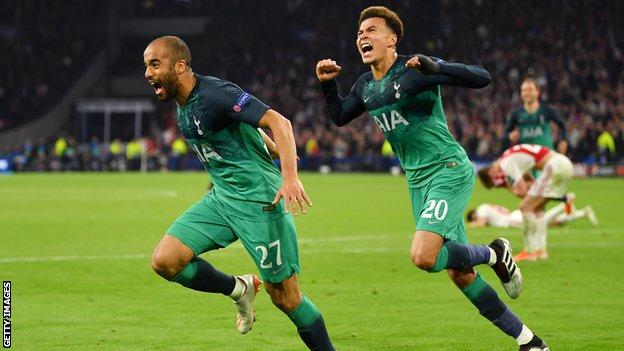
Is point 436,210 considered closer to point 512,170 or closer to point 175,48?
point 175,48

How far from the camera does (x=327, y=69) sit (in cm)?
856

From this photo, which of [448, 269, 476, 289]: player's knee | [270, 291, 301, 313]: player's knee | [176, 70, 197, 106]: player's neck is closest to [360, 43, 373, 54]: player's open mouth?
[176, 70, 197, 106]: player's neck

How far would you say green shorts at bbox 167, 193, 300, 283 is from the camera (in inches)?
300

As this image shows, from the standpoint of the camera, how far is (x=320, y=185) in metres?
37.8

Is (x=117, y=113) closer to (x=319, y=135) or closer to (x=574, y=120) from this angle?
(x=319, y=135)

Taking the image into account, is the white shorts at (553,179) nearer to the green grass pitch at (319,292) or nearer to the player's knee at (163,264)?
the green grass pitch at (319,292)

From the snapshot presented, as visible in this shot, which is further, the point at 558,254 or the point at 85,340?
the point at 558,254

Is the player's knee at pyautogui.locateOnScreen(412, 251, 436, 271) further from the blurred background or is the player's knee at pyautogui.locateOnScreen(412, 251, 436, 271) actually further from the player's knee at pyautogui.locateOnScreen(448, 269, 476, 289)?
the blurred background

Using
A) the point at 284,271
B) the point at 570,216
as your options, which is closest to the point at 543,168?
the point at 570,216

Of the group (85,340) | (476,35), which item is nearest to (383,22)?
(85,340)

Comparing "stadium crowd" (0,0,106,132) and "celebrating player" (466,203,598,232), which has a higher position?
"celebrating player" (466,203,598,232)

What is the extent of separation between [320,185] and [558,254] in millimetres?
22020

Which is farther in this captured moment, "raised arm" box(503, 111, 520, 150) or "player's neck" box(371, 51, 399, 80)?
"raised arm" box(503, 111, 520, 150)

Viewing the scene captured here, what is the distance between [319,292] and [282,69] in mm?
45482
